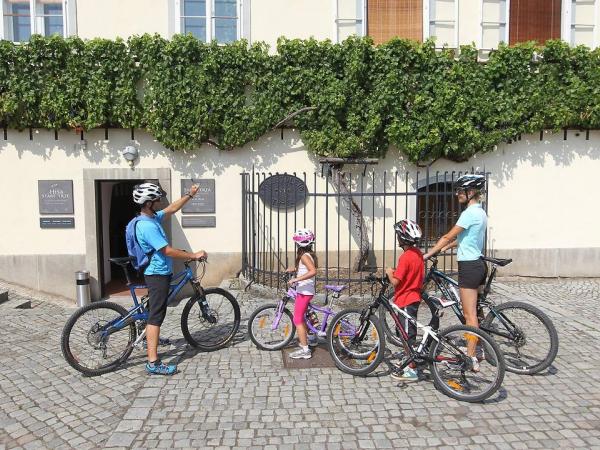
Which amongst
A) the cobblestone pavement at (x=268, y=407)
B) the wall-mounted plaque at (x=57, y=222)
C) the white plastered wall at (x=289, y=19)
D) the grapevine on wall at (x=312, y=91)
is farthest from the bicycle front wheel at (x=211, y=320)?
the white plastered wall at (x=289, y=19)

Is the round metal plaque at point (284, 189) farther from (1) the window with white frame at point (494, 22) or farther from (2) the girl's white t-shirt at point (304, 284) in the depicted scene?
(1) the window with white frame at point (494, 22)

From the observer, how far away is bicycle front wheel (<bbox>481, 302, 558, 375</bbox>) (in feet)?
15.1

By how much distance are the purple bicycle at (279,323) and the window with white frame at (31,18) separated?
641cm

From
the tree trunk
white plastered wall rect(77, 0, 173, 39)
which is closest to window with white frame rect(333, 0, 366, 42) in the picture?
the tree trunk

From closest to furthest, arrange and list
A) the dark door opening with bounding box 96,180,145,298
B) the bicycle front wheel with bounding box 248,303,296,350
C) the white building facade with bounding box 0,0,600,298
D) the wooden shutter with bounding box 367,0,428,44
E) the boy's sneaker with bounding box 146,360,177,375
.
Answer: the boy's sneaker with bounding box 146,360,177,375
the bicycle front wheel with bounding box 248,303,296,350
the white building facade with bounding box 0,0,600,298
the wooden shutter with bounding box 367,0,428,44
the dark door opening with bounding box 96,180,145,298

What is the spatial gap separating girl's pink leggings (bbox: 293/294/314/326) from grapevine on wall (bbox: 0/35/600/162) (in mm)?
4078

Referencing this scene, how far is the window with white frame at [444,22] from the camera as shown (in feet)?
29.5

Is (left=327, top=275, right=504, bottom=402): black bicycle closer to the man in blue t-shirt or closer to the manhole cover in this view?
the manhole cover

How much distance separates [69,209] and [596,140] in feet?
32.1

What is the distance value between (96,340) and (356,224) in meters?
5.26

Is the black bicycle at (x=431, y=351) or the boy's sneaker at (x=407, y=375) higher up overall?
the black bicycle at (x=431, y=351)

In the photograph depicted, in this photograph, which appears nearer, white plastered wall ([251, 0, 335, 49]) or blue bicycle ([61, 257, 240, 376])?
blue bicycle ([61, 257, 240, 376])

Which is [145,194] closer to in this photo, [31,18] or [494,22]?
[31,18]

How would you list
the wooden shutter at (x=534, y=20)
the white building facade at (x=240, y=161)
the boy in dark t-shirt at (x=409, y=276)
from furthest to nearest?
the wooden shutter at (x=534, y=20) < the white building facade at (x=240, y=161) < the boy in dark t-shirt at (x=409, y=276)
